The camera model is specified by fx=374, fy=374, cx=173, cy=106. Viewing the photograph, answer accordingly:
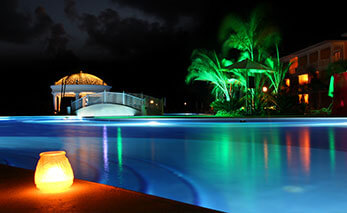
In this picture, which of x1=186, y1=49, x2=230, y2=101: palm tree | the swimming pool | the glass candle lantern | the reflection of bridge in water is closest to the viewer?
the glass candle lantern

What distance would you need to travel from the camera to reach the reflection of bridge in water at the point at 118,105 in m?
37.9

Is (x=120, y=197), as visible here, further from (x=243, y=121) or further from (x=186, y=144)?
(x=243, y=121)

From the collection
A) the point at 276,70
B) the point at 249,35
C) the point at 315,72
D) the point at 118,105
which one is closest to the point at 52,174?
the point at 249,35

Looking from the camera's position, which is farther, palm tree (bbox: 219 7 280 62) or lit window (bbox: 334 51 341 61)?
lit window (bbox: 334 51 341 61)

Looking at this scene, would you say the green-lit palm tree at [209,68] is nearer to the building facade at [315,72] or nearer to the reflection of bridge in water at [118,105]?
the reflection of bridge in water at [118,105]

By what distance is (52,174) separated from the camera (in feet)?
15.7

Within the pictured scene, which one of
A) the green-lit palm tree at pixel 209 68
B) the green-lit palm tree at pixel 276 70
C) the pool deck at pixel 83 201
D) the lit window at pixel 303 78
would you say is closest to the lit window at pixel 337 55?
the lit window at pixel 303 78

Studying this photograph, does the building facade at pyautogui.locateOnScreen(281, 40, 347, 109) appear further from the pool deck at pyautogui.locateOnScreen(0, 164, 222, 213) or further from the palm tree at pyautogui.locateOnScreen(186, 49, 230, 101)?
the pool deck at pyautogui.locateOnScreen(0, 164, 222, 213)

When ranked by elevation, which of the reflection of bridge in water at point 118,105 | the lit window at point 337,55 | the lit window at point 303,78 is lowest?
the reflection of bridge in water at point 118,105

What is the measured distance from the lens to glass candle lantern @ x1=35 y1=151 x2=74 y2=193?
477 cm

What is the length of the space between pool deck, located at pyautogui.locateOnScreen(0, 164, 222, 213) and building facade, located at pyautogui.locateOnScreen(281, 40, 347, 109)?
34.0m

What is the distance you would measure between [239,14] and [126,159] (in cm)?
2374

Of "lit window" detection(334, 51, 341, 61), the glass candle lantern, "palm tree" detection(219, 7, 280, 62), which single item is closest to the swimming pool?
the glass candle lantern

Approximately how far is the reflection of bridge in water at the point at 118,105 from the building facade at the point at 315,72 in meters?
14.3
